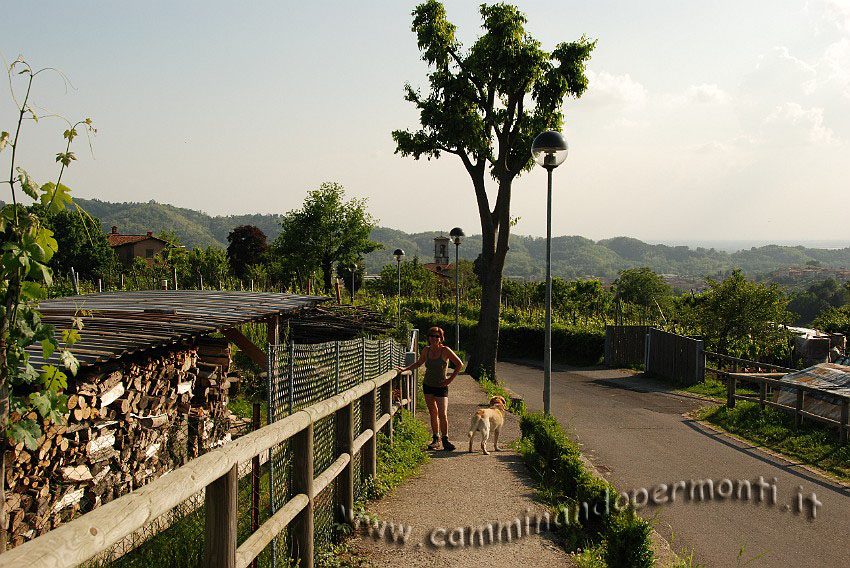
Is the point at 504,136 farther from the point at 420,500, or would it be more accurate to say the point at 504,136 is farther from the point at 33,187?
the point at 33,187

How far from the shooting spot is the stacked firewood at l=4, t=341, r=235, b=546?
6.77m

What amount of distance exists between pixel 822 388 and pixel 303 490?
35.0 feet

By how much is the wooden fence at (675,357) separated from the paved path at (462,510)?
44.3 ft

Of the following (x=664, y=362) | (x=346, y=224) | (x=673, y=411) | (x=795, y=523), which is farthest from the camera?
(x=346, y=224)

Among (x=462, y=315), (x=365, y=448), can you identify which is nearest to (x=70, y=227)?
(x=462, y=315)

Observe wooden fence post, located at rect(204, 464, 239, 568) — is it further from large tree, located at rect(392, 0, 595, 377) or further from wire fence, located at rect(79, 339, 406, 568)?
large tree, located at rect(392, 0, 595, 377)

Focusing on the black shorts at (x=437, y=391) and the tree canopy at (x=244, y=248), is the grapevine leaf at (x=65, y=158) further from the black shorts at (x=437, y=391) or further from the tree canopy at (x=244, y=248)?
the tree canopy at (x=244, y=248)

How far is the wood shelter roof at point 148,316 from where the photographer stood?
7152mm

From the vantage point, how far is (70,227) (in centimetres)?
7419

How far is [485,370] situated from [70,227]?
211ft

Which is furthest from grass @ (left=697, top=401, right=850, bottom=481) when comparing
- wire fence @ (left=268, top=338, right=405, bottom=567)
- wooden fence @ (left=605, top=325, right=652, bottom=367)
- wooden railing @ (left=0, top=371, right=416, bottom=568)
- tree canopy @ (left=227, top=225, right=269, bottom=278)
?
tree canopy @ (left=227, top=225, right=269, bottom=278)

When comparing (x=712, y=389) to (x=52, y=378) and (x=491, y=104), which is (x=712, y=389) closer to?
(x=491, y=104)

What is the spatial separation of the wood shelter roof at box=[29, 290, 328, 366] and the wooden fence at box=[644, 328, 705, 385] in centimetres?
1381

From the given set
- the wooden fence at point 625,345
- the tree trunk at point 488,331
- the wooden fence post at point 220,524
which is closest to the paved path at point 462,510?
the wooden fence post at point 220,524
